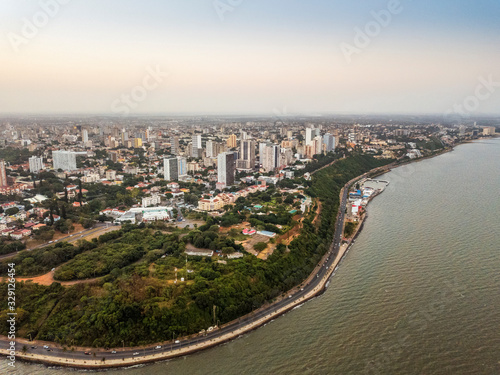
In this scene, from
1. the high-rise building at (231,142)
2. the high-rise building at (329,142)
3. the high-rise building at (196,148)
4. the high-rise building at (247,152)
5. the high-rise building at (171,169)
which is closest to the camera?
the high-rise building at (171,169)

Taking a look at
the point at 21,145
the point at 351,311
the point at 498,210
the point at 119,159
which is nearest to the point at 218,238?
the point at 351,311

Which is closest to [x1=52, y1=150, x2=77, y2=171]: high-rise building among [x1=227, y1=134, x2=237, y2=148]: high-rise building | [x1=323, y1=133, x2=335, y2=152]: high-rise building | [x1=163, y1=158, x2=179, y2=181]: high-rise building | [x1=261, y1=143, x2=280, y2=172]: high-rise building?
[x1=163, y1=158, x2=179, y2=181]: high-rise building

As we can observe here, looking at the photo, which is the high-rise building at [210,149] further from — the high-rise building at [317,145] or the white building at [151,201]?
the white building at [151,201]

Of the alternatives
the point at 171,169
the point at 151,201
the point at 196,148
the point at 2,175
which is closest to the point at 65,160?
the point at 2,175

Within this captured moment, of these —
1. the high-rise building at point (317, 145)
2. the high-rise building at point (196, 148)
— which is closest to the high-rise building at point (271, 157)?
the high-rise building at point (317, 145)

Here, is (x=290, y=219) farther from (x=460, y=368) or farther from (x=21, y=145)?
(x=21, y=145)

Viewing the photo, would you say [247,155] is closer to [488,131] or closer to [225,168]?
[225,168]
